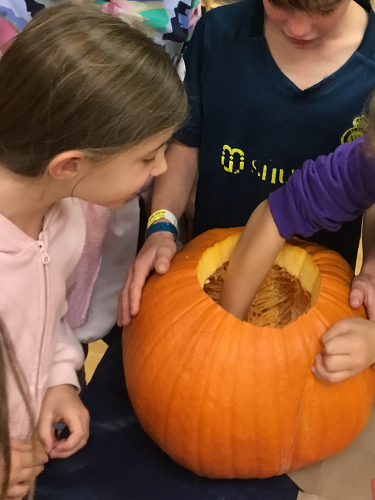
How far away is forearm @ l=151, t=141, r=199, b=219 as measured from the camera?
2.85ft

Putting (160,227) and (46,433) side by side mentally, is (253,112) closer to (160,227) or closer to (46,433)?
(160,227)

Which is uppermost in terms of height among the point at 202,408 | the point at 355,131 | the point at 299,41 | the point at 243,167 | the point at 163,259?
the point at 299,41

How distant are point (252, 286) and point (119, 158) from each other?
272mm

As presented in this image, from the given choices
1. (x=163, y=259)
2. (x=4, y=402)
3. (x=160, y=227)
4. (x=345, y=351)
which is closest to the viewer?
(x=4, y=402)

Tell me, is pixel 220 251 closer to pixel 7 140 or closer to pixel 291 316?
pixel 291 316

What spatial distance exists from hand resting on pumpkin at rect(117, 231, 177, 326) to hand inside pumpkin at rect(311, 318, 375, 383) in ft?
0.84

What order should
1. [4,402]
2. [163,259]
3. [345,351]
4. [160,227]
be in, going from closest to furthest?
1. [4,402]
2. [345,351]
3. [163,259]
4. [160,227]

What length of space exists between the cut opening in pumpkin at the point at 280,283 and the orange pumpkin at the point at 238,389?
50mm

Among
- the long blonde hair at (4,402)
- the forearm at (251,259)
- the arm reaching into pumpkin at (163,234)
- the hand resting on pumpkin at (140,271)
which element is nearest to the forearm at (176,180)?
the arm reaching into pumpkin at (163,234)

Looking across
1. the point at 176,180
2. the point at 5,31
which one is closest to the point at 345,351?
the point at 176,180

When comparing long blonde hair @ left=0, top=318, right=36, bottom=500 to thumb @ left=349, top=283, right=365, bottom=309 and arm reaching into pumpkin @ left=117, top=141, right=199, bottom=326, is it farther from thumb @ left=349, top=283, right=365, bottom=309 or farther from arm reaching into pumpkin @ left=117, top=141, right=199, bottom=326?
thumb @ left=349, top=283, right=365, bottom=309

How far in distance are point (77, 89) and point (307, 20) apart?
12.1 inches

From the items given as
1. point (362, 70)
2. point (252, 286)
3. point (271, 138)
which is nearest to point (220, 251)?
point (252, 286)

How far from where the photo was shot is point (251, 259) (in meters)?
0.67
